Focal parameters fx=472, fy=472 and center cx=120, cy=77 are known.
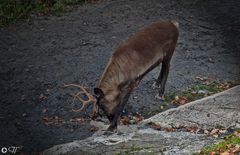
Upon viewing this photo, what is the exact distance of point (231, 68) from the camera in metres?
11.3

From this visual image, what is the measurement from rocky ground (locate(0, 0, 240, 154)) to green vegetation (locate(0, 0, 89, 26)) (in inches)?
16.9

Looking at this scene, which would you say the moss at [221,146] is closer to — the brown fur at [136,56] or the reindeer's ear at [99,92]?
the reindeer's ear at [99,92]

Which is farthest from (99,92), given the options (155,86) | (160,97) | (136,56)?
(155,86)

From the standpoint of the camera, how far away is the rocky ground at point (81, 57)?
352 inches

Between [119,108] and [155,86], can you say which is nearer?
[119,108]

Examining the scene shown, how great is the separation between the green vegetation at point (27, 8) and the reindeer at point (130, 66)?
22.1 feet

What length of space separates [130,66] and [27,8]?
787cm

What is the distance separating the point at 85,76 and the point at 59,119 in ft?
6.43

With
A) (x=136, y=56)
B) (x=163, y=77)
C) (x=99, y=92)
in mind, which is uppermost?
(x=136, y=56)

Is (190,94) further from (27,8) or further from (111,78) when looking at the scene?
(27,8)

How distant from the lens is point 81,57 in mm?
11930

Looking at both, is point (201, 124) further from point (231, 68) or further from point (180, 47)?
point (180, 47)

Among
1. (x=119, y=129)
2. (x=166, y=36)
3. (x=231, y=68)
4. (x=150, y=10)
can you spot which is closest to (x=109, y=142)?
(x=119, y=129)

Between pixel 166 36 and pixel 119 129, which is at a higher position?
pixel 166 36
